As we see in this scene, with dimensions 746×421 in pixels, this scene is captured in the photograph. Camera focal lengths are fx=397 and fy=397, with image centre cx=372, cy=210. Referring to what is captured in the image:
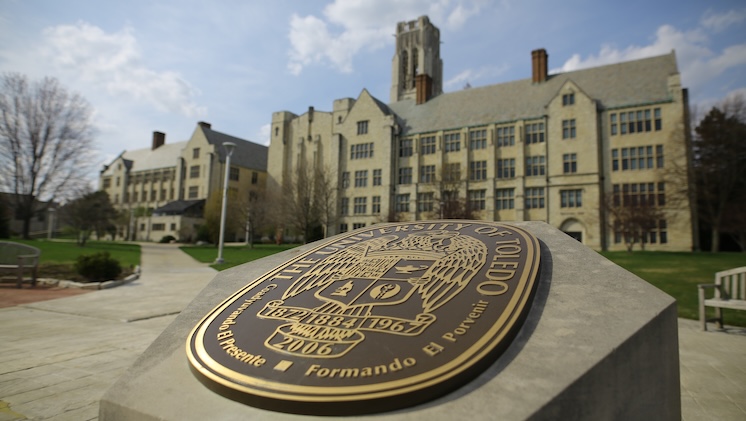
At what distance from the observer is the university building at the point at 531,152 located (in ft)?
101

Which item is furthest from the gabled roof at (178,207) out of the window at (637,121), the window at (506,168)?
the window at (637,121)

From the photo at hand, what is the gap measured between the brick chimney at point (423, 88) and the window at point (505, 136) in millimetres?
10469

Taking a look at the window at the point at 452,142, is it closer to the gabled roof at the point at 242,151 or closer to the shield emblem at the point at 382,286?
the gabled roof at the point at 242,151

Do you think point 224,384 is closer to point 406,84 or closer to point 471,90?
point 471,90

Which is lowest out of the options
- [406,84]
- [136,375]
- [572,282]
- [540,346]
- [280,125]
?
[136,375]

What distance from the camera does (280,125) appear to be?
52.4 meters

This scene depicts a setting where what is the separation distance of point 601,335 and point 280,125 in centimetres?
5312

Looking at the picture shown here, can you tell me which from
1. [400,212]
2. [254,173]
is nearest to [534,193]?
[400,212]

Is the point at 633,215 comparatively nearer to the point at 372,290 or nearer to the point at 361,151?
the point at 361,151

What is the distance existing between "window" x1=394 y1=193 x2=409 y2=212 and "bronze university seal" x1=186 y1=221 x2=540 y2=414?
122 feet

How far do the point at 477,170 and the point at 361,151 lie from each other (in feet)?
43.1

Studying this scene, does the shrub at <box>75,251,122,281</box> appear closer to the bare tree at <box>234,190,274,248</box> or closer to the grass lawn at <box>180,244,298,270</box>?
the grass lawn at <box>180,244,298,270</box>

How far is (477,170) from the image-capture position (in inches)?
1511

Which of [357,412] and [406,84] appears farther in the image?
[406,84]
